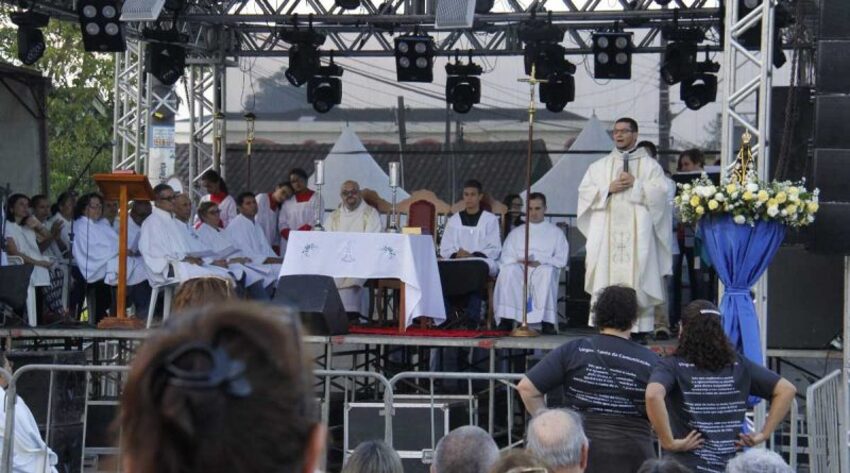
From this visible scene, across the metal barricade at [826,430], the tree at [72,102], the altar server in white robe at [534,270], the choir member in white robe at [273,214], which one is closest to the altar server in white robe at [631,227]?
the altar server in white robe at [534,270]

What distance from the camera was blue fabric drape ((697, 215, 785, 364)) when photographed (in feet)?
30.0

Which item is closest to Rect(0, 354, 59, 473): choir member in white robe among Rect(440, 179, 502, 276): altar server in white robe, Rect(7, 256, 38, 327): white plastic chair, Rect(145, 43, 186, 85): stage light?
Rect(7, 256, 38, 327): white plastic chair

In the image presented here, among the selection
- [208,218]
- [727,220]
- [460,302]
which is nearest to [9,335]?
[208,218]

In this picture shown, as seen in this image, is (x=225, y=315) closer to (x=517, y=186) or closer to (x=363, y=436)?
(x=363, y=436)

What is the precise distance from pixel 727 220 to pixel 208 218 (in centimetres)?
739

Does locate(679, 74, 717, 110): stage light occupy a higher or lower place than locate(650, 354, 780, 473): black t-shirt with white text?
higher

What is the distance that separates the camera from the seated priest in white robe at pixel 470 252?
13820 mm

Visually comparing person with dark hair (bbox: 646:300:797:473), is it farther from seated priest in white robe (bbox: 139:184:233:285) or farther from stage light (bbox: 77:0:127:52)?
stage light (bbox: 77:0:127:52)

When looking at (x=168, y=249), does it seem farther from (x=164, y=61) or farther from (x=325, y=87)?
(x=325, y=87)

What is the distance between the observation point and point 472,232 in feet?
47.5

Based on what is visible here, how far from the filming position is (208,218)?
49.7 ft

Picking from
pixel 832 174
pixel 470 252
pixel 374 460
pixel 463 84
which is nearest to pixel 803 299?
pixel 832 174

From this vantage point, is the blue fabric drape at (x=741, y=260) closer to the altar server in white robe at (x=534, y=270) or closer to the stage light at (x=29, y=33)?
the altar server in white robe at (x=534, y=270)

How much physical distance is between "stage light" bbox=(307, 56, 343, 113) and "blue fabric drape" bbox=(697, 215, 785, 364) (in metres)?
10.6
